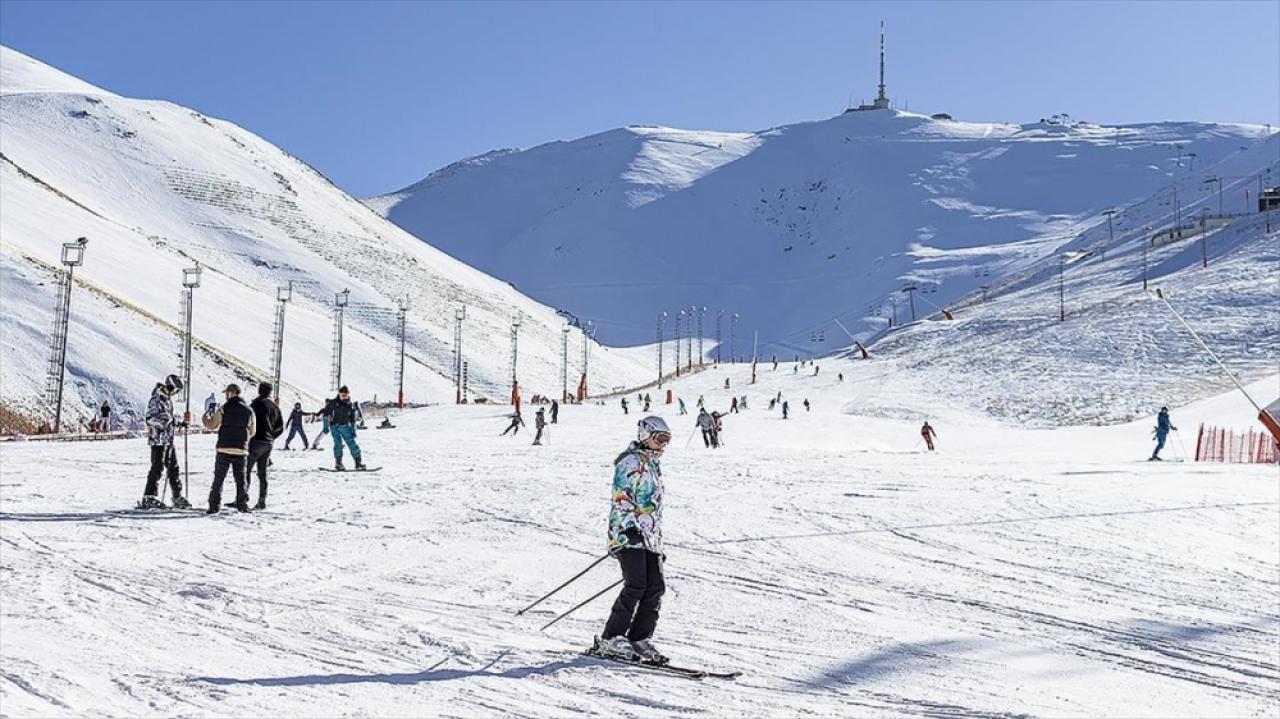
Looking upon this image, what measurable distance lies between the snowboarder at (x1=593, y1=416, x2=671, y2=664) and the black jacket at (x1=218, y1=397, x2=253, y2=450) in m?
8.53

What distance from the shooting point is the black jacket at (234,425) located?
49.6 ft

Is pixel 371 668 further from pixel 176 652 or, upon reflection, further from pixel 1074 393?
pixel 1074 393

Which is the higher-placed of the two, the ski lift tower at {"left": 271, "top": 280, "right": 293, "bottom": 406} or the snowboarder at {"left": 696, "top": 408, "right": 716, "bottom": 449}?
the ski lift tower at {"left": 271, "top": 280, "right": 293, "bottom": 406}

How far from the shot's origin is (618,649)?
8.22m

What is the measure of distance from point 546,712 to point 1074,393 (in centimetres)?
5886

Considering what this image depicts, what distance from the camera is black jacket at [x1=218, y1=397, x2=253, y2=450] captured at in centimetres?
1512

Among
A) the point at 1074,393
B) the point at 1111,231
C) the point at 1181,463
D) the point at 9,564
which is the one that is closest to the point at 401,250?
the point at 1074,393

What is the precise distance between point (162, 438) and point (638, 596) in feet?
31.3

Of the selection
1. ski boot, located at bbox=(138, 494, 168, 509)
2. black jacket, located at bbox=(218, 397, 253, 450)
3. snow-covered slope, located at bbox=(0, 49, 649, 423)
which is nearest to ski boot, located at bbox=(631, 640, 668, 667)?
black jacket, located at bbox=(218, 397, 253, 450)

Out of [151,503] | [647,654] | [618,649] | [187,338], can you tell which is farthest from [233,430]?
[187,338]

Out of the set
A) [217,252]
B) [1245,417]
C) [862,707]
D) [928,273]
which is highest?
[928,273]

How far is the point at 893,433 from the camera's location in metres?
47.9

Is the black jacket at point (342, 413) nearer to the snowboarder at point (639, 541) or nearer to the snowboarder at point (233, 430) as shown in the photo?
the snowboarder at point (233, 430)

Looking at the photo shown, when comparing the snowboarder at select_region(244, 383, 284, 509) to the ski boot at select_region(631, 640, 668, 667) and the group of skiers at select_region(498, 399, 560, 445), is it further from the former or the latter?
the group of skiers at select_region(498, 399, 560, 445)
